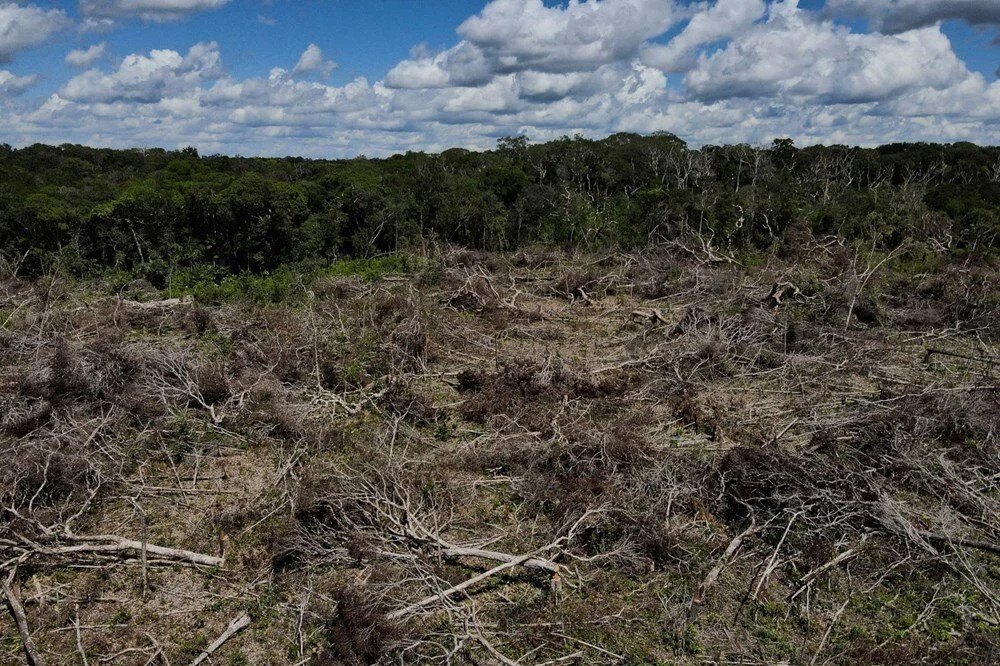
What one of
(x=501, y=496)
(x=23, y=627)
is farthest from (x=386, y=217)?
(x=23, y=627)

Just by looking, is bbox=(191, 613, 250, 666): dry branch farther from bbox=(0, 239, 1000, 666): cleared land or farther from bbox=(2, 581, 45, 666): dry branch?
bbox=(2, 581, 45, 666): dry branch

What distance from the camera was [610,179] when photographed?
37.3 m

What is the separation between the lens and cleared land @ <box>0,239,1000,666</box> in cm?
534

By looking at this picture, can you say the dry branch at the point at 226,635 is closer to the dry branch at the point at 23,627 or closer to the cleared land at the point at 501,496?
the cleared land at the point at 501,496

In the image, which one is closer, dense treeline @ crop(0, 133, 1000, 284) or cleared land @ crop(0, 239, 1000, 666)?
cleared land @ crop(0, 239, 1000, 666)

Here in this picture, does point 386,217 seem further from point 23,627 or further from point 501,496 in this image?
point 23,627

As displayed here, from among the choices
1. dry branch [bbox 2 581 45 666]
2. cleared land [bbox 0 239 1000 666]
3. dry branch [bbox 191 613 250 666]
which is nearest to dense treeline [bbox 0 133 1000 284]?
cleared land [bbox 0 239 1000 666]

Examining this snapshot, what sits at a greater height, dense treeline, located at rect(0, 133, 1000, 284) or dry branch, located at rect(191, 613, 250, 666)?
dense treeline, located at rect(0, 133, 1000, 284)

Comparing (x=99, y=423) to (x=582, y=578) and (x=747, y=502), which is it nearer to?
(x=582, y=578)

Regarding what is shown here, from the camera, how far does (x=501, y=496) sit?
740 cm

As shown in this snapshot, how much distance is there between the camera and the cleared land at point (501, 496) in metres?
5.34

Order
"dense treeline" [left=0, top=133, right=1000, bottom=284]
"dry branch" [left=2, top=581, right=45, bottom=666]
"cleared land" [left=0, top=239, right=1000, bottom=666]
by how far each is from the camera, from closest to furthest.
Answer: "dry branch" [left=2, top=581, right=45, bottom=666], "cleared land" [left=0, top=239, right=1000, bottom=666], "dense treeline" [left=0, top=133, right=1000, bottom=284]

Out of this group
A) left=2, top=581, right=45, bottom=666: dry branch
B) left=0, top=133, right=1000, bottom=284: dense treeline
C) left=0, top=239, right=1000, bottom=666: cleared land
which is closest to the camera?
left=2, top=581, right=45, bottom=666: dry branch

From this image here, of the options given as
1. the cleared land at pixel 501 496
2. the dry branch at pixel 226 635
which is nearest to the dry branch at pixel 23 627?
the cleared land at pixel 501 496
